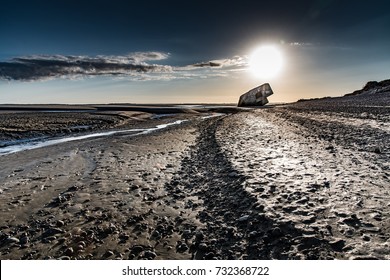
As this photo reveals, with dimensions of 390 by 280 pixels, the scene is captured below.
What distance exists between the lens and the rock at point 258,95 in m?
86.8

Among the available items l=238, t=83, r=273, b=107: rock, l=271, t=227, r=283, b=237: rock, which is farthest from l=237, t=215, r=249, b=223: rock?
l=238, t=83, r=273, b=107: rock

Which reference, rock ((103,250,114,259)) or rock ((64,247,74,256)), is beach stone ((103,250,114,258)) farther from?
rock ((64,247,74,256))

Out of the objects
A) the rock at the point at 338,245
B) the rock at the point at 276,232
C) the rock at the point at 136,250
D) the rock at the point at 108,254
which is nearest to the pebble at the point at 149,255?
the rock at the point at 136,250

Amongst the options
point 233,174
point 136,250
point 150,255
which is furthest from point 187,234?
point 233,174

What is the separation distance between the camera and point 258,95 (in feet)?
285

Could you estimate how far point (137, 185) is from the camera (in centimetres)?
1046

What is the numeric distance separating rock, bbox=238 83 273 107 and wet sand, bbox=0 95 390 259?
2905 inches

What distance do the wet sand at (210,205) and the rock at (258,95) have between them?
7378 centimetres

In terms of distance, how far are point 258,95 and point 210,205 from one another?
8205 cm

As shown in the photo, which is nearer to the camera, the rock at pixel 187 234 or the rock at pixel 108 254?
the rock at pixel 108 254

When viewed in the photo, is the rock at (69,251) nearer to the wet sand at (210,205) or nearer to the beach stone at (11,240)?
the wet sand at (210,205)

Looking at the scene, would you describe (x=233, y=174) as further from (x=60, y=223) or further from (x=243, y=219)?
(x=60, y=223)

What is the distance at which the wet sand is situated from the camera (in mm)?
5691
